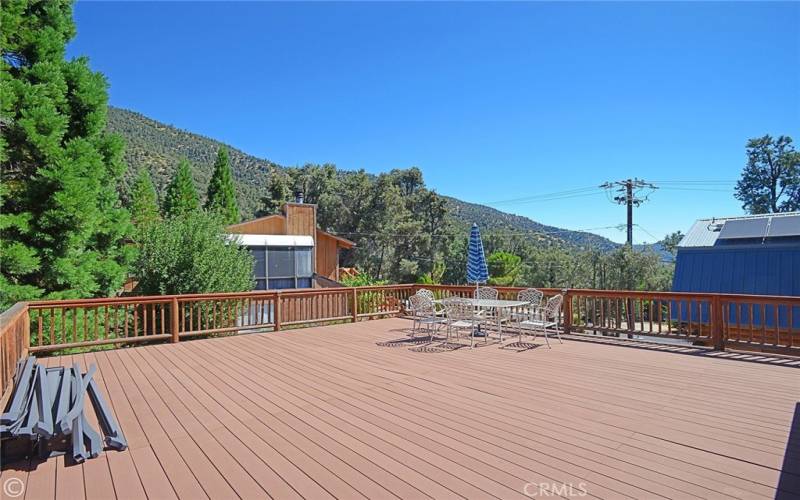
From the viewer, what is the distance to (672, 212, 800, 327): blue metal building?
26.0ft

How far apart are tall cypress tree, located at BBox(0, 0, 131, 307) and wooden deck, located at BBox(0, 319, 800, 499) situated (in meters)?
3.08

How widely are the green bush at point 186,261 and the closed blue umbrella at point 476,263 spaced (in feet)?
18.0

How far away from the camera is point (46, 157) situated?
7.29 meters

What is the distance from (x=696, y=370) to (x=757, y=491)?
9.70ft

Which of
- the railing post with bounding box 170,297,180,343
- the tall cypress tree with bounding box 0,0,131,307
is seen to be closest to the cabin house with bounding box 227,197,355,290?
the tall cypress tree with bounding box 0,0,131,307

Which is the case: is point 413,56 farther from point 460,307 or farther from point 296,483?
point 296,483

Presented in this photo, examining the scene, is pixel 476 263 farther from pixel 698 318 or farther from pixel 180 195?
pixel 180 195

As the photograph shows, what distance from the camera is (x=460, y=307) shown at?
21.7 ft

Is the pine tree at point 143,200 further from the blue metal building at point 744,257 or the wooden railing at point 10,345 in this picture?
the blue metal building at point 744,257

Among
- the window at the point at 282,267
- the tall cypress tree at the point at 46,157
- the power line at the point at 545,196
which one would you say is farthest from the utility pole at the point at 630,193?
the tall cypress tree at the point at 46,157

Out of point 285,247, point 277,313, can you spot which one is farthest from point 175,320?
point 285,247

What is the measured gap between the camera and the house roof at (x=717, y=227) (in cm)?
833

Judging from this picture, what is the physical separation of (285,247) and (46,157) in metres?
7.54

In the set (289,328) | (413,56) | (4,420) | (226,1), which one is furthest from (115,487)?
(413,56)
